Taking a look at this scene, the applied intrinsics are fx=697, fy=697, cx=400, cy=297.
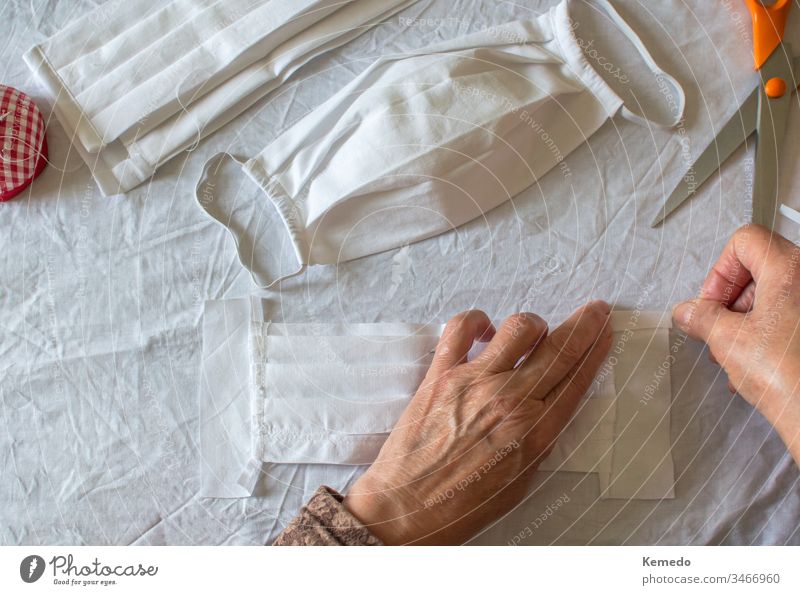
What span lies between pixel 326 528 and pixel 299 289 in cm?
22

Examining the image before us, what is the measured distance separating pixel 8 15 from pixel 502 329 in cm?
59

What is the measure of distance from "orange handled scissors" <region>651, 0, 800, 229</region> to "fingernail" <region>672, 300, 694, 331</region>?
0.08 metres

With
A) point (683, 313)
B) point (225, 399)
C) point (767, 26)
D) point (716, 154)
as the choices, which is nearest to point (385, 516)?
point (225, 399)

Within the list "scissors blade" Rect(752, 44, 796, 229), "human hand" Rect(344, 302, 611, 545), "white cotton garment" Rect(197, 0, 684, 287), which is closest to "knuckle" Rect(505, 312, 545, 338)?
"human hand" Rect(344, 302, 611, 545)

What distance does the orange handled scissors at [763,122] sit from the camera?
638mm

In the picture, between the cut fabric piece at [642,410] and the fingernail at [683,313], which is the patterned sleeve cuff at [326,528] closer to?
the cut fabric piece at [642,410]

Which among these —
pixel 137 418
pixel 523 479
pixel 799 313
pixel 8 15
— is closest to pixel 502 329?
pixel 523 479

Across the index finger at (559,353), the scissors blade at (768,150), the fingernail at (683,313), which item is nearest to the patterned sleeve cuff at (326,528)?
the index finger at (559,353)

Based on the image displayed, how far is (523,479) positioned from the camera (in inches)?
23.7

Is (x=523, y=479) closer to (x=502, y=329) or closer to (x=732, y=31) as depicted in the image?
(x=502, y=329)

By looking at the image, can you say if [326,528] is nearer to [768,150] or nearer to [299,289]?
[299,289]

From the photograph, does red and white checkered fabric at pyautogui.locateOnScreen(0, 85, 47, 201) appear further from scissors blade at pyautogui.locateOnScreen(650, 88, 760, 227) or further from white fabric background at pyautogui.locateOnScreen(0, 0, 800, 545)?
scissors blade at pyautogui.locateOnScreen(650, 88, 760, 227)

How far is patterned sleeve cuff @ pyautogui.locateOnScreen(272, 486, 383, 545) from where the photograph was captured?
0.58 meters

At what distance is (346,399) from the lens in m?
0.64
